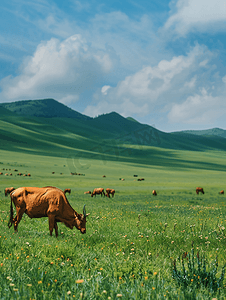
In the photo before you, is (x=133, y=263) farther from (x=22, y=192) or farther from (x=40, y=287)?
(x=22, y=192)

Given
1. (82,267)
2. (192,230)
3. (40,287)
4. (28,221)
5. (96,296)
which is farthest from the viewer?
(28,221)

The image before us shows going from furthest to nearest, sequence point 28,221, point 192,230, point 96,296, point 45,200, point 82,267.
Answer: point 28,221 → point 192,230 → point 45,200 → point 82,267 → point 96,296

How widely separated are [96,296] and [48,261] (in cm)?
186

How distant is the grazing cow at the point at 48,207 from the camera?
809 cm

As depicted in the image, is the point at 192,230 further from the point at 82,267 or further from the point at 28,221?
the point at 28,221

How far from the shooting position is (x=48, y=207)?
26.8 feet

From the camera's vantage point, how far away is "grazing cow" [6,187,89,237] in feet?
26.6

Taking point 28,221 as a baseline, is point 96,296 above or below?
above

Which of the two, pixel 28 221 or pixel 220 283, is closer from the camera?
pixel 220 283

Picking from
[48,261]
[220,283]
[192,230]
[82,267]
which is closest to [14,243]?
[48,261]

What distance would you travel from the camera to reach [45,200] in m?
8.19

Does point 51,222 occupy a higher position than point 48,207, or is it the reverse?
point 48,207

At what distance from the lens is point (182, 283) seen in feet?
14.6

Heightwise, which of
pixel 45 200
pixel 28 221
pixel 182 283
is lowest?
pixel 28 221
